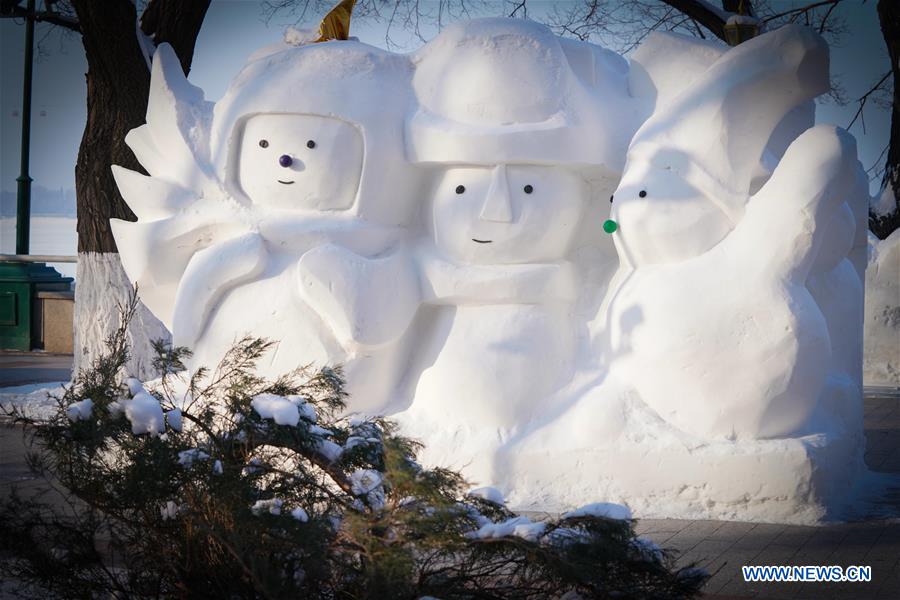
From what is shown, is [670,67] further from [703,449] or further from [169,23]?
[169,23]

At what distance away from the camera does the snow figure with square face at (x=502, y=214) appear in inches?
300

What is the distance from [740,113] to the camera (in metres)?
7.33

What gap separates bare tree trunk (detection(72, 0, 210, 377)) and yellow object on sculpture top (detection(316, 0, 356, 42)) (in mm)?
3138

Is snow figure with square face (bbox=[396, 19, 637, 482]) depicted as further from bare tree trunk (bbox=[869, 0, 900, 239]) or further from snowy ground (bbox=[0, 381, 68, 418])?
bare tree trunk (bbox=[869, 0, 900, 239])

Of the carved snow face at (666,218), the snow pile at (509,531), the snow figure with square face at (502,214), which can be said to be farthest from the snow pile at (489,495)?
the carved snow face at (666,218)

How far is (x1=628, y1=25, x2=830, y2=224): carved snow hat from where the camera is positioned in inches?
285

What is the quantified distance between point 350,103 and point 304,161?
49 centimetres

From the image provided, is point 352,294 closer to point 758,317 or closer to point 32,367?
point 758,317

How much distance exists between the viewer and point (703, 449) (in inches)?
278

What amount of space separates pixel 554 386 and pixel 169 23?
6.35 m

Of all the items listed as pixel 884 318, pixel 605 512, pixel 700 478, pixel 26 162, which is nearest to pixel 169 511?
pixel 605 512

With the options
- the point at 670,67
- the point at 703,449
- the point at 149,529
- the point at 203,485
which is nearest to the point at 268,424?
the point at 203,485

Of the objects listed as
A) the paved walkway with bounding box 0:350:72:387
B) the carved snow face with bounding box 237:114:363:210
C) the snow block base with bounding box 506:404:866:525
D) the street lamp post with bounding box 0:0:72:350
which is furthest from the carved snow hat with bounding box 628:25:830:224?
the street lamp post with bounding box 0:0:72:350

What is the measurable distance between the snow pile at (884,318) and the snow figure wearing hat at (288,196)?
27.5 ft
